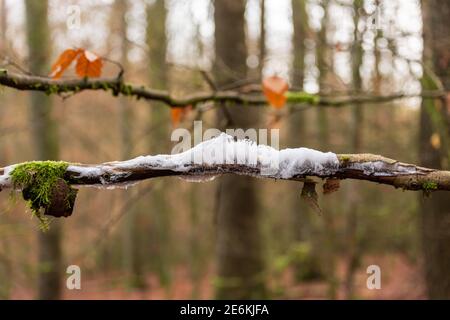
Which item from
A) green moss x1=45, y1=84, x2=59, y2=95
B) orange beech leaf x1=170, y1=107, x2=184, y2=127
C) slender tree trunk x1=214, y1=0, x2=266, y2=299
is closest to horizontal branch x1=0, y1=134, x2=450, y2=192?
green moss x1=45, y1=84, x2=59, y2=95

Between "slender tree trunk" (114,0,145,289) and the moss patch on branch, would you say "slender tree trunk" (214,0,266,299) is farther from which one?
"slender tree trunk" (114,0,145,289)

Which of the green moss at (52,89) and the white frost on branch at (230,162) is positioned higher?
the green moss at (52,89)

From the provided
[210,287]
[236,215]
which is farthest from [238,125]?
[210,287]

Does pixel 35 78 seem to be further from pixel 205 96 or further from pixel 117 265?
pixel 117 265

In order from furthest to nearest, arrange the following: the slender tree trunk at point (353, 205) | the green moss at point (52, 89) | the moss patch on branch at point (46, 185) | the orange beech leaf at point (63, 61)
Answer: the slender tree trunk at point (353, 205), the green moss at point (52, 89), the orange beech leaf at point (63, 61), the moss patch on branch at point (46, 185)

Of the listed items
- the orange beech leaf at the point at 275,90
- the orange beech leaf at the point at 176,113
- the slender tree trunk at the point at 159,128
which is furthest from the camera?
the slender tree trunk at the point at 159,128

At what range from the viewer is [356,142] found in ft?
24.7

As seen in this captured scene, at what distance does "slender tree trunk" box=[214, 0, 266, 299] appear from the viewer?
700 cm

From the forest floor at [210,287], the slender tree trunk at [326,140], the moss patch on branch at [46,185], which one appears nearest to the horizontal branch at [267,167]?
the moss patch on branch at [46,185]

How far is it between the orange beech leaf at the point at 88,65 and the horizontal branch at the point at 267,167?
130cm

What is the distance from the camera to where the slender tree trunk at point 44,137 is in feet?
26.3

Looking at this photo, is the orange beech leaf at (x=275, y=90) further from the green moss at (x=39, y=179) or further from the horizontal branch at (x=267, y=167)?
the green moss at (x=39, y=179)

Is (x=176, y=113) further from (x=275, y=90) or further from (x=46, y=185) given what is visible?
(x=46, y=185)
